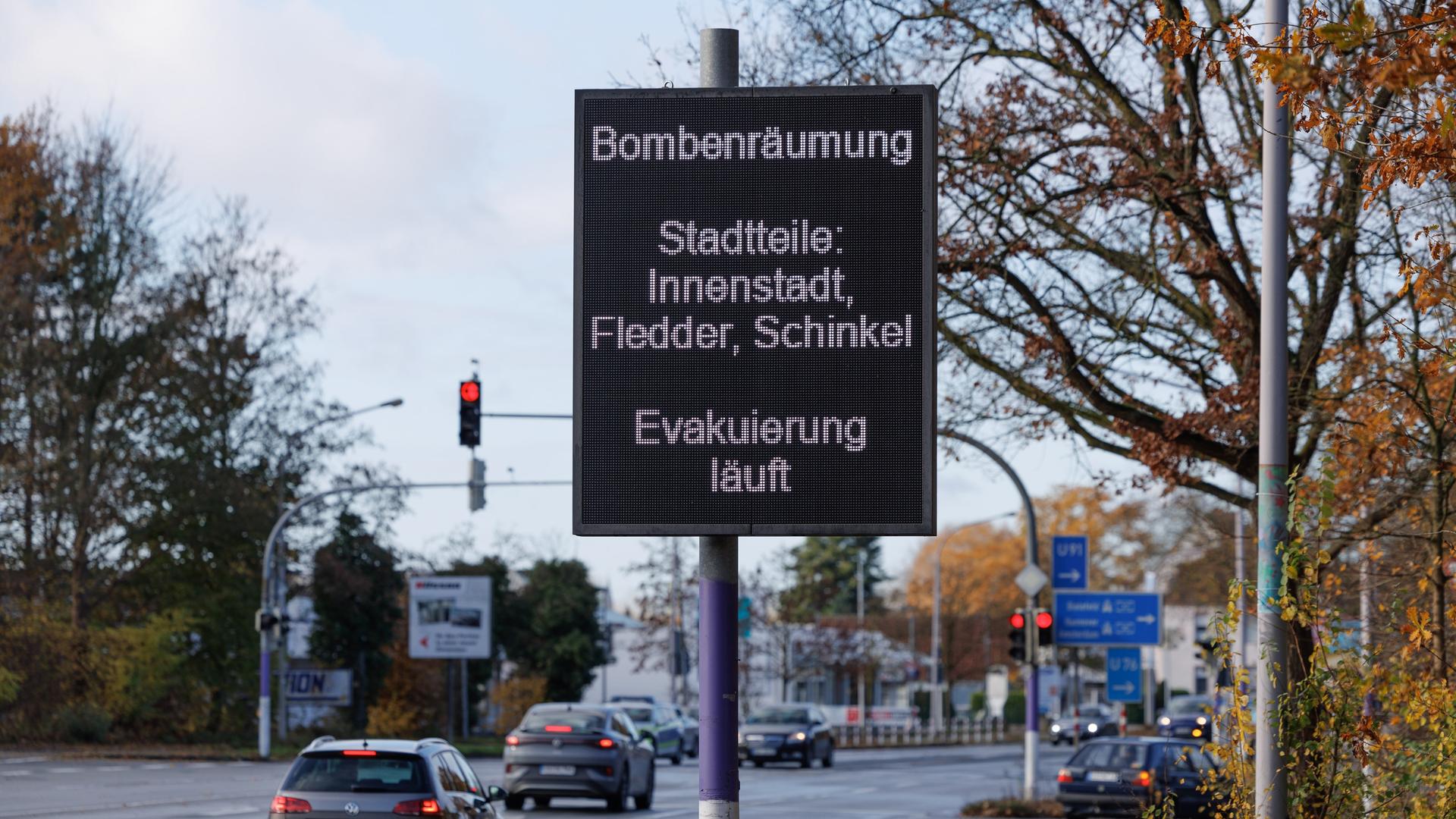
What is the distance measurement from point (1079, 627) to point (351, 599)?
3144 cm

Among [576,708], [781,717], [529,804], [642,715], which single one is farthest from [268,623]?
[576,708]

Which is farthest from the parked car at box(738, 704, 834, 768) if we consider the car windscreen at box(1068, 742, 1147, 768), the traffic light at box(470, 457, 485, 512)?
the car windscreen at box(1068, 742, 1147, 768)

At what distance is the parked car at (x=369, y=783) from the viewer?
14.8 m

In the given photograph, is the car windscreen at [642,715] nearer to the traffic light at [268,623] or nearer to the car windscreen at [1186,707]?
the traffic light at [268,623]

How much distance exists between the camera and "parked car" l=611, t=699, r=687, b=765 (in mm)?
46250

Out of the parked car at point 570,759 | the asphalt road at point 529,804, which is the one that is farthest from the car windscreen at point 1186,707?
the parked car at point 570,759

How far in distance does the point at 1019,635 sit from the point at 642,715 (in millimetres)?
19371

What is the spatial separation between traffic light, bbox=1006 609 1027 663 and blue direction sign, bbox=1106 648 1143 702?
2.39m

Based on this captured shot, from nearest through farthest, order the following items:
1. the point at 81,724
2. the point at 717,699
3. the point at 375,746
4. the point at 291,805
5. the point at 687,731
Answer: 1. the point at 717,699
2. the point at 291,805
3. the point at 375,746
4. the point at 81,724
5. the point at 687,731

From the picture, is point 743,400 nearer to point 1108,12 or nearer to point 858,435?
point 858,435

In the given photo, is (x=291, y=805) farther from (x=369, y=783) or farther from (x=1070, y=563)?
(x=1070, y=563)

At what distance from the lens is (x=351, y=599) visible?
56469 mm

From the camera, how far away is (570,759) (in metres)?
27.6

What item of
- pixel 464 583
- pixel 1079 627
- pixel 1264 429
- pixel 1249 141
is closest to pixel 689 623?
pixel 464 583
